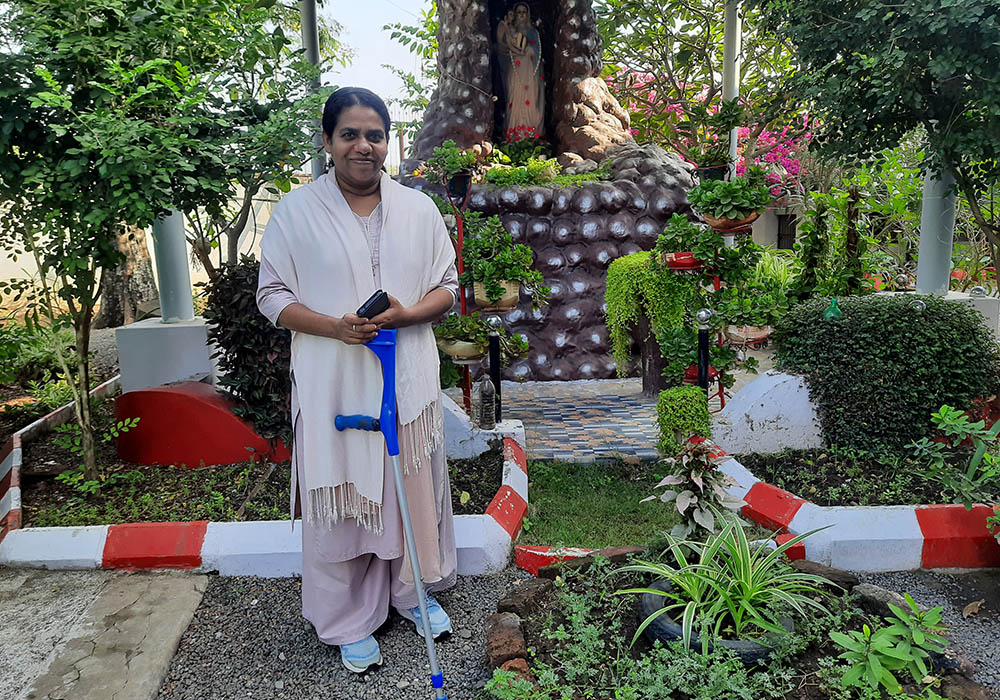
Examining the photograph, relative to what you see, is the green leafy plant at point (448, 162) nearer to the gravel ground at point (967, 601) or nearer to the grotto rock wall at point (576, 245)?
the grotto rock wall at point (576, 245)

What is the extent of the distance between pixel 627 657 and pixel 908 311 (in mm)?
2814

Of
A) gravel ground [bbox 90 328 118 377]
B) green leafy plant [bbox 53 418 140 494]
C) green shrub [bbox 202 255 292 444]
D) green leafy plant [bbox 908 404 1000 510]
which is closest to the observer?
green leafy plant [bbox 908 404 1000 510]

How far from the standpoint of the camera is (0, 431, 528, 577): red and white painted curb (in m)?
3.36

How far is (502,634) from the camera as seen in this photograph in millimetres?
2525

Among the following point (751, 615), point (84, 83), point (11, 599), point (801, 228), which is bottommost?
point (11, 599)

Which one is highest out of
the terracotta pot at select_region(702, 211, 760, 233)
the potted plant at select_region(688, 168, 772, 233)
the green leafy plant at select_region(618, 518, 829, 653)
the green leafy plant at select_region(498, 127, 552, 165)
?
the green leafy plant at select_region(498, 127, 552, 165)

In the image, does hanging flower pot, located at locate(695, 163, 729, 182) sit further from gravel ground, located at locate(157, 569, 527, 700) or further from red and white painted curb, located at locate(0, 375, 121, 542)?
red and white painted curb, located at locate(0, 375, 121, 542)

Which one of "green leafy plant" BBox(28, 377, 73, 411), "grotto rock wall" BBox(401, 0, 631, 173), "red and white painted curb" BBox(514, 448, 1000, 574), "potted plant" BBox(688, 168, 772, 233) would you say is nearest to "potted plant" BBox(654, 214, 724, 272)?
"potted plant" BBox(688, 168, 772, 233)

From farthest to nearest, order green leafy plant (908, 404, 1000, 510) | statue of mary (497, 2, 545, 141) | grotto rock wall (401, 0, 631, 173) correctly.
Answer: statue of mary (497, 2, 545, 141), grotto rock wall (401, 0, 631, 173), green leafy plant (908, 404, 1000, 510)

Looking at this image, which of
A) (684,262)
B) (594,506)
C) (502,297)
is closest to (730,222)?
(684,262)

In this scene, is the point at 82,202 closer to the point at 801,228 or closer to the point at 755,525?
the point at 755,525

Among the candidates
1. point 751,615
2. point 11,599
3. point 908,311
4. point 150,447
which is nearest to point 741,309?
point 908,311

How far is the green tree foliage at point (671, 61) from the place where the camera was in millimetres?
11211

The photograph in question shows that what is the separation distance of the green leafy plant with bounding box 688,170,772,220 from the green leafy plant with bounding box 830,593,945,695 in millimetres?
2733
